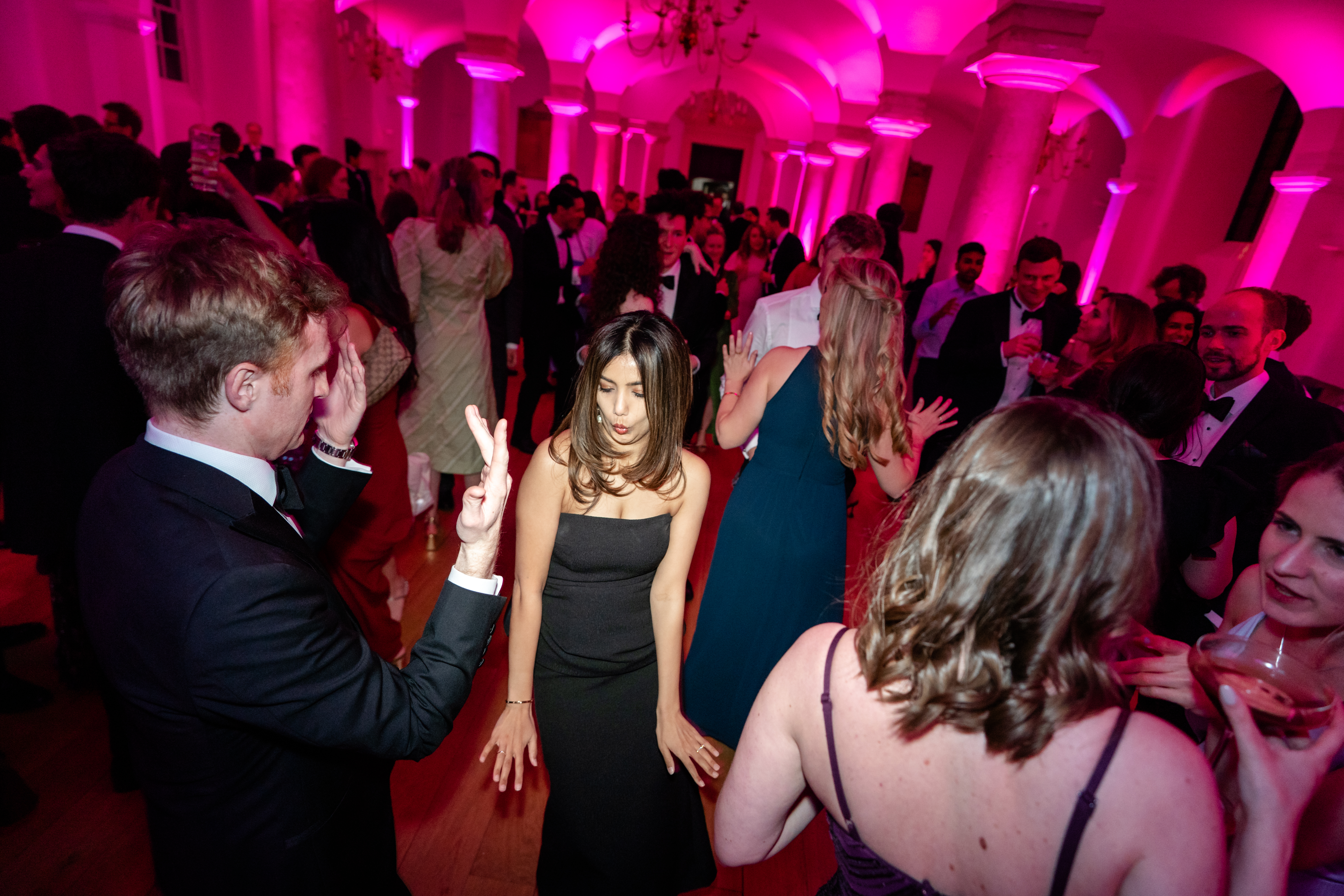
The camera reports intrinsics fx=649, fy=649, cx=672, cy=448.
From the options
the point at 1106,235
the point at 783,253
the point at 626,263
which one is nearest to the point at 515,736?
the point at 626,263

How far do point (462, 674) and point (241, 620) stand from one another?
0.36 meters

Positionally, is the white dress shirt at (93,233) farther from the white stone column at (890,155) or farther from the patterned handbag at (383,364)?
the white stone column at (890,155)

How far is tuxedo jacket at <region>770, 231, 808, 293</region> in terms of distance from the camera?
6953 mm

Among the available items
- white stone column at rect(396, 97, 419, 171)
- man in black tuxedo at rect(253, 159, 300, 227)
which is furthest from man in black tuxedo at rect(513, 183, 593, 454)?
white stone column at rect(396, 97, 419, 171)

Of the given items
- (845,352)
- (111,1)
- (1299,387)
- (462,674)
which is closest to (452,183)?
(845,352)

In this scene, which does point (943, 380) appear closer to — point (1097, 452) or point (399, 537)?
point (399, 537)

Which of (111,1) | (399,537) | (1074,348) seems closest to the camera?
(399,537)

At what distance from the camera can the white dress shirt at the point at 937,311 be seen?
5066 millimetres

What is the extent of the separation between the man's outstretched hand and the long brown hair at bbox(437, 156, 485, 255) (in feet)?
8.61

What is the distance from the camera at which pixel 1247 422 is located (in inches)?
105

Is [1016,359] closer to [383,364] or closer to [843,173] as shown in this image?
[383,364]

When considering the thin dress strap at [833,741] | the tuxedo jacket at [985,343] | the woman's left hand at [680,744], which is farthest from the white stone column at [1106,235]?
the thin dress strap at [833,741]

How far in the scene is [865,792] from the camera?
95cm

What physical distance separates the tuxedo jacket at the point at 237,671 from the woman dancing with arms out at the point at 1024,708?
0.65 metres
